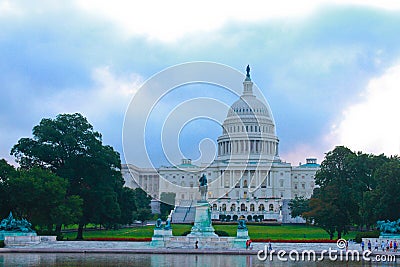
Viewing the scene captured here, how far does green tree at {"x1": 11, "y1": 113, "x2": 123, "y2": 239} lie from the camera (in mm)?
60719

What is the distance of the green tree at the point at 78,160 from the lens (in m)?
60.7

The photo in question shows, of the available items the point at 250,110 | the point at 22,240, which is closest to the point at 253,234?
the point at 22,240

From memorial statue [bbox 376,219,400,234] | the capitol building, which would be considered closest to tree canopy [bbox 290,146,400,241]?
memorial statue [bbox 376,219,400,234]

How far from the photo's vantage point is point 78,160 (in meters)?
61.9

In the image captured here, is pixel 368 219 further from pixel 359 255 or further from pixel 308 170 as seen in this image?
pixel 308 170

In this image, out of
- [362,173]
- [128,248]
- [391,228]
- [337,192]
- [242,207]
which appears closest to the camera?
[128,248]

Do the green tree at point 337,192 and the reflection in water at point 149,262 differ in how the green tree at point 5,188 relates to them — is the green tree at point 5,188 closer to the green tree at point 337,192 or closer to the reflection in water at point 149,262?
the reflection in water at point 149,262

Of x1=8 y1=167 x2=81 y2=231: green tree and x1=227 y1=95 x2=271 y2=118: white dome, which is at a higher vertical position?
x1=227 y1=95 x2=271 y2=118: white dome

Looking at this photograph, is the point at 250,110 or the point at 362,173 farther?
the point at 250,110

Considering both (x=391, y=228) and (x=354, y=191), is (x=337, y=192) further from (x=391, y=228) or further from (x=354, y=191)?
(x=391, y=228)

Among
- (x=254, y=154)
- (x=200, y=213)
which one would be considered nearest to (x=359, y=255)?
(x=200, y=213)

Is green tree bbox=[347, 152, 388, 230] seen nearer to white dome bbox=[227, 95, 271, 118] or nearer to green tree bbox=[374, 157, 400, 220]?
green tree bbox=[374, 157, 400, 220]

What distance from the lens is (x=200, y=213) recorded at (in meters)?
51.3

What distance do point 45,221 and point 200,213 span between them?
42.8 ft
